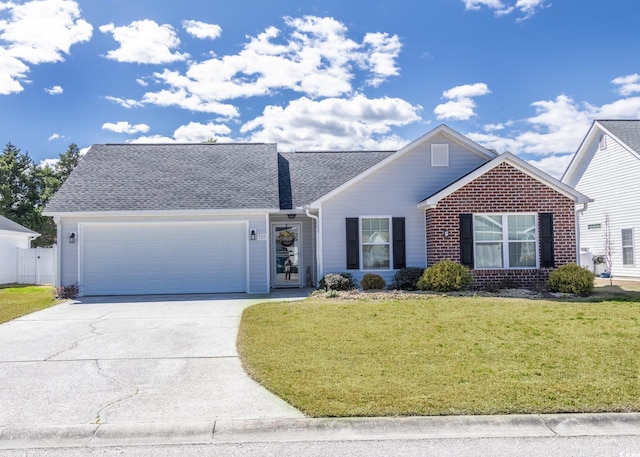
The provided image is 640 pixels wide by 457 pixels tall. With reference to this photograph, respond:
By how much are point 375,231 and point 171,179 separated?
7423 mm

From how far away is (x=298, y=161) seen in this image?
20.7m

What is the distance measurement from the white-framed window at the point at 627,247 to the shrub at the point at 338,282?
12520 millimetres

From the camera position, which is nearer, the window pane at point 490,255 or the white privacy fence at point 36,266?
the window pane at point 490,255

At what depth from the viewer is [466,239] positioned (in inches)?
587

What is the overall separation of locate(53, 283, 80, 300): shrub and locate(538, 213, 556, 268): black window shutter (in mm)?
14045

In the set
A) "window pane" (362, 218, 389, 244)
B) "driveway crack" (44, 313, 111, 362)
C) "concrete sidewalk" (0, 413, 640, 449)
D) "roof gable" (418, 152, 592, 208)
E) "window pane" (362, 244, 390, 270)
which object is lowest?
"concrete sidewalk" (0, 413, 640, 449)

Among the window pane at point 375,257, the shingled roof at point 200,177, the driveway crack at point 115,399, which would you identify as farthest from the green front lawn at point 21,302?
the window pane at point 375,257

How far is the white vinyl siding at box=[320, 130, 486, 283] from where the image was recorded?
1543 cm

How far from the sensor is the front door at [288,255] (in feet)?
58.4

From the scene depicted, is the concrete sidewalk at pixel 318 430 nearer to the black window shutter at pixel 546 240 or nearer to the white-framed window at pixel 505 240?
the white-framed window at pixel 505 240

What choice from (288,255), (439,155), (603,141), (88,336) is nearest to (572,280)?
(439,155)

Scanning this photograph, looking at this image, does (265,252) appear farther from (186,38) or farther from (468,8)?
(468,8)

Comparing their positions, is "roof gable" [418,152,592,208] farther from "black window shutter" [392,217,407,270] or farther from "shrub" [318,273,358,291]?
"shrub" [318,273,358,291]

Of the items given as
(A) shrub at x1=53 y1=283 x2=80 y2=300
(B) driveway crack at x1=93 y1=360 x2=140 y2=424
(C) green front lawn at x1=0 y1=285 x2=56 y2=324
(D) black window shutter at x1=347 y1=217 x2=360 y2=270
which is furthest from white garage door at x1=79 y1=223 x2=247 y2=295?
(B) driveway crack at x1=93 y1=360 x2=140 y2=424
